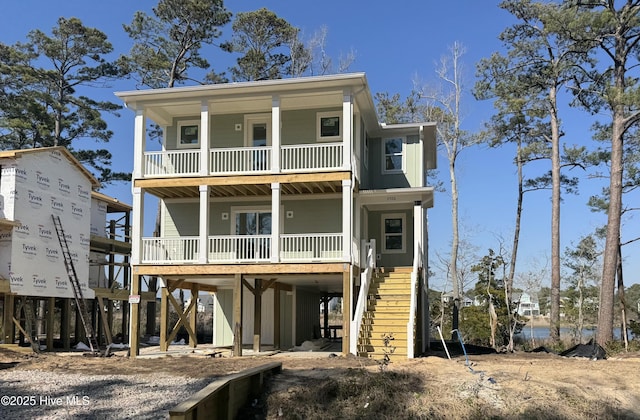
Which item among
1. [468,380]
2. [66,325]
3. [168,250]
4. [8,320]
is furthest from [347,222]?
[66,325]

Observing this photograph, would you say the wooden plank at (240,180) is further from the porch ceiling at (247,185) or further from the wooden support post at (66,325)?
the wooden support post at (66,325)

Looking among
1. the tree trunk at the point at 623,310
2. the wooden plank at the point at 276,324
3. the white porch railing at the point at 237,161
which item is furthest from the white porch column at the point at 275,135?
the tree trunk at the point at 623,310

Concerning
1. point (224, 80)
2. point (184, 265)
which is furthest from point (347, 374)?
point (224, 80)

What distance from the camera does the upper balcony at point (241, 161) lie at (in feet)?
58.9

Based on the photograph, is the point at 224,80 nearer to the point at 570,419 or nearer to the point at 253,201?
the point at 253,201

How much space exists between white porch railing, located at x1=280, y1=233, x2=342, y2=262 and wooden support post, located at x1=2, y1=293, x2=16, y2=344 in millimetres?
9224

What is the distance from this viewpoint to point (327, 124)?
19875 millimetres

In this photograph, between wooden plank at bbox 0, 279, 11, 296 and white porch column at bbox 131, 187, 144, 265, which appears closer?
white porch column at bbox 131, 187, 144, 265

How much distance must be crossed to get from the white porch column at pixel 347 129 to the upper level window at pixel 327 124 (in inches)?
97.9

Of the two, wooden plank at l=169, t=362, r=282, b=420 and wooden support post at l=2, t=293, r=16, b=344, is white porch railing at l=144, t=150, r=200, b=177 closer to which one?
wooden support post at l=2, t=293, r=16, b=344

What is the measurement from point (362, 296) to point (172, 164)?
23.3ft

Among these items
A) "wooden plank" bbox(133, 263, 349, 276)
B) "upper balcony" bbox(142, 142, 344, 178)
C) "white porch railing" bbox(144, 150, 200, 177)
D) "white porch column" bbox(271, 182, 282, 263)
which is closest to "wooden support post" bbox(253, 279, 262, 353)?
"wooden plank" bbox(133, 263, 349, 276)

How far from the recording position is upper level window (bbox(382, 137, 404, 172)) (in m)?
21.8

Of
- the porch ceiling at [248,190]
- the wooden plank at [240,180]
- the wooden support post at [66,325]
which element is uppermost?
the wooden plank at [240,180]
